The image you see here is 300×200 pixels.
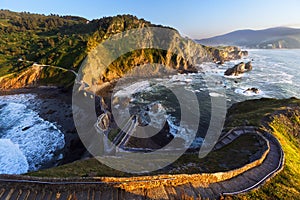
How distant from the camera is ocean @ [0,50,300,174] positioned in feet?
87.1

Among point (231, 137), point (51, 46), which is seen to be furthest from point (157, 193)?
point (51, 46)

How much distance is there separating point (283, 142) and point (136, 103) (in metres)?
35.0

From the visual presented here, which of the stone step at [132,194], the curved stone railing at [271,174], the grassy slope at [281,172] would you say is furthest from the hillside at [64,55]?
the curved stone railing at [271,174]

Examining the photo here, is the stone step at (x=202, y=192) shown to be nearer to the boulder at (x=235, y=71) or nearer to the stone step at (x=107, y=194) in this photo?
the stone step at (x=107, y=194)

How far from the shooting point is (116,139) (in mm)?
26156

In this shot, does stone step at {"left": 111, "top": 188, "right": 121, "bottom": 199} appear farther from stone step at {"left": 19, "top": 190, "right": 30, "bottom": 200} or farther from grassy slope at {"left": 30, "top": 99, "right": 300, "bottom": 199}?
stone step at {"left": 19, "top": 190, "right": 30, "bottom": 200}

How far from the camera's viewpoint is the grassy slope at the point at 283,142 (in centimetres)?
1302

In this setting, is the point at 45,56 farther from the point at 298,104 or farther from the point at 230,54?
the point at 230,54

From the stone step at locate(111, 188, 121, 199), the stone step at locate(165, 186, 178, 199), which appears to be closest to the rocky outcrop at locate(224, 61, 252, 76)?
the stone step at locate(165, 186, 178, 199)

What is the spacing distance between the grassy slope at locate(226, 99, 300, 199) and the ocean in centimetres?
1000

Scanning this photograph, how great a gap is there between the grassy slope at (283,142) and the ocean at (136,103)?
10002mm

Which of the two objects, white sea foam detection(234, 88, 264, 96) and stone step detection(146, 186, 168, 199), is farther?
white sea foam detection(234, 88, 264, 96)

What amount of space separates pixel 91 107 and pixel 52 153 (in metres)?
14.7

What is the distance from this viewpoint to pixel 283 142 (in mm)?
20875
